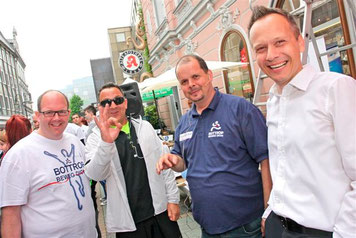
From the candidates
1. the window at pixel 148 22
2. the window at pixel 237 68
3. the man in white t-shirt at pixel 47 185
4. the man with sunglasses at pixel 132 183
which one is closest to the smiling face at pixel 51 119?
the man in white t-shirt at pixel 47 185

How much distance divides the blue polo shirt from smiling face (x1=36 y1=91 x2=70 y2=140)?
125cm

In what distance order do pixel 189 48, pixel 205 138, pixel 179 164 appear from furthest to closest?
1. pixel 189 48
2. pixel 179 164
3. pixel 205 138

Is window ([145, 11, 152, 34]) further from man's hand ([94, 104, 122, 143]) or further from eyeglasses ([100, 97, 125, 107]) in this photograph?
man's hand ([94, 104, 122, 143])

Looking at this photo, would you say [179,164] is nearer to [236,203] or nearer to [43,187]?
[236,203]

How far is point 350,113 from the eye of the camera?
1040 mm

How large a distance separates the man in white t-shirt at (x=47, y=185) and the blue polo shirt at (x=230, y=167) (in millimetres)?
1050

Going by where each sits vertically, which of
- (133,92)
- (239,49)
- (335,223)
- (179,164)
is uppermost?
(239,49)

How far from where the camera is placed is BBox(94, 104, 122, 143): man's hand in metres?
2.03

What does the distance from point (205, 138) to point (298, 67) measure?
0.82 m

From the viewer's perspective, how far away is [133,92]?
2.72m

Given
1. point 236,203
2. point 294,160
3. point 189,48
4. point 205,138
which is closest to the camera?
point 294,160

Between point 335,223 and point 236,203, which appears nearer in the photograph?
point 335,223

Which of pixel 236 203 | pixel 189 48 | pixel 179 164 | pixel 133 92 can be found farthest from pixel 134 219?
pixel 189 48

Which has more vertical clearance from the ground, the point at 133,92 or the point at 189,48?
the point at 189,48
